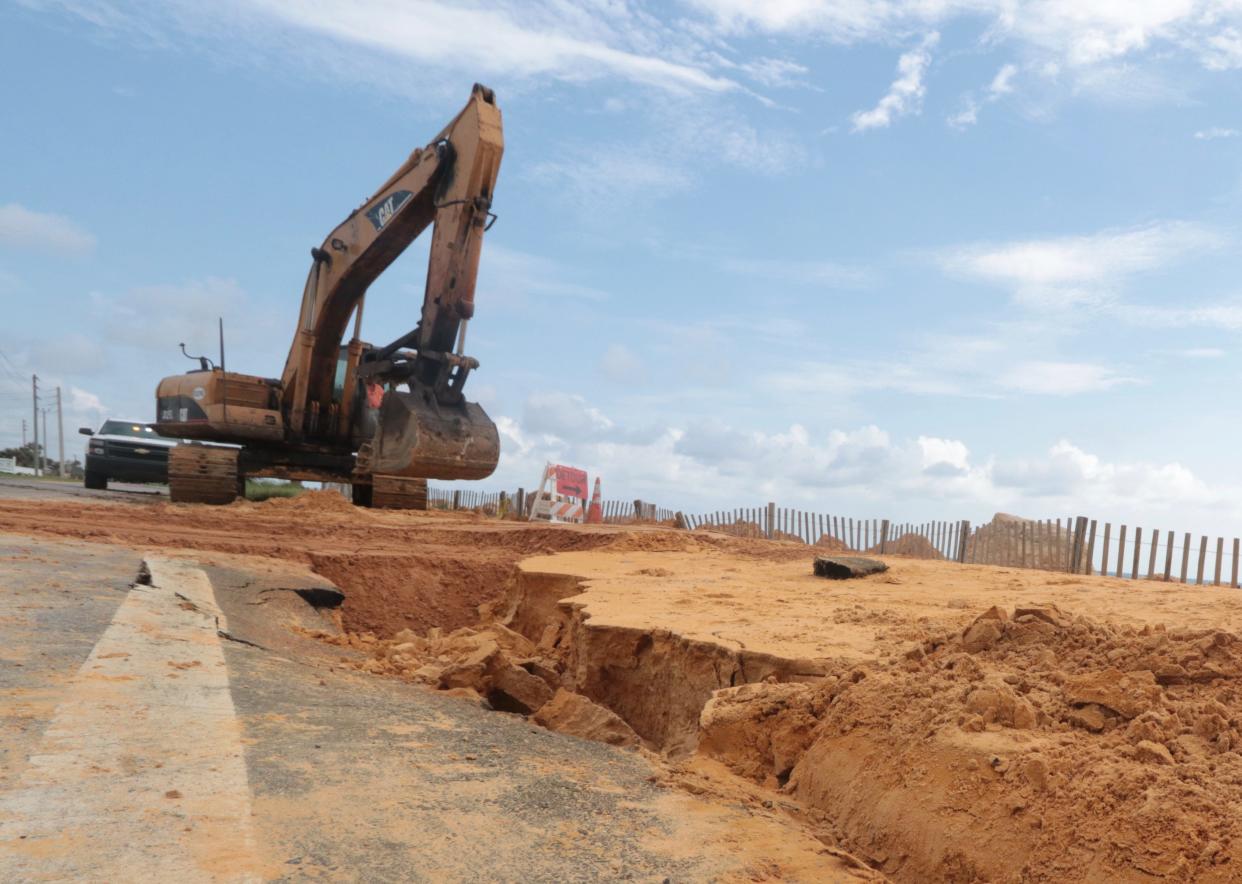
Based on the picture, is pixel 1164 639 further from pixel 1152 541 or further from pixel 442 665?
pixel 1152 541

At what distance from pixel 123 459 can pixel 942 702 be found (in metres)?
18.2

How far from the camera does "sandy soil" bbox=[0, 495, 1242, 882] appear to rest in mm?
2785

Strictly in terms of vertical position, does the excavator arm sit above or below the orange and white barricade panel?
above

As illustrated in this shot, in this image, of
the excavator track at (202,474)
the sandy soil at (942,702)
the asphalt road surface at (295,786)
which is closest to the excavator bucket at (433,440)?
the sandy soil at (942,702)

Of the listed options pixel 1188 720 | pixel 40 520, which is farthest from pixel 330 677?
pixel 40 520

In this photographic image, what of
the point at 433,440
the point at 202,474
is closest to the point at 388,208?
the point at 433,440

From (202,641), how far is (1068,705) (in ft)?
12.8

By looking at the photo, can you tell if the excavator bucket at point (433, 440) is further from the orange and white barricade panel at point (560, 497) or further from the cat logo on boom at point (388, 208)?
the orange and white barricade panel at point (560, 497)

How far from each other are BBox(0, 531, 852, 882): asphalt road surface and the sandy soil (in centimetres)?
50

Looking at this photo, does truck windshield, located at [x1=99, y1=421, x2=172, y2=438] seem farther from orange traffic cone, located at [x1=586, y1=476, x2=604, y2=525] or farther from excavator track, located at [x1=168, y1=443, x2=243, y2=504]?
orange traffic cone, located at [x1=586, y1=476, x2=604, y2=525]

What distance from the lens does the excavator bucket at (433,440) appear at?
402 inches

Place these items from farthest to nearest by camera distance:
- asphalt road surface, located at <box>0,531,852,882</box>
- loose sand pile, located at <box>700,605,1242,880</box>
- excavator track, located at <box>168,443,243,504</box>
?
excavator track, located at <box>168,443,243,504</box> < loose sand pile, located at <box>700,605,1242,880</box> < asphalt road surface, located at <box>0,531,852,882</box>

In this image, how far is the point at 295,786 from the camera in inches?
107

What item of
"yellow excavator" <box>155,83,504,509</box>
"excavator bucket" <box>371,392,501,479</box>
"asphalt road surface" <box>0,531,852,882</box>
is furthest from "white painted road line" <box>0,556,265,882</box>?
"yellow excavator" <box>155,83,504,509</box>
